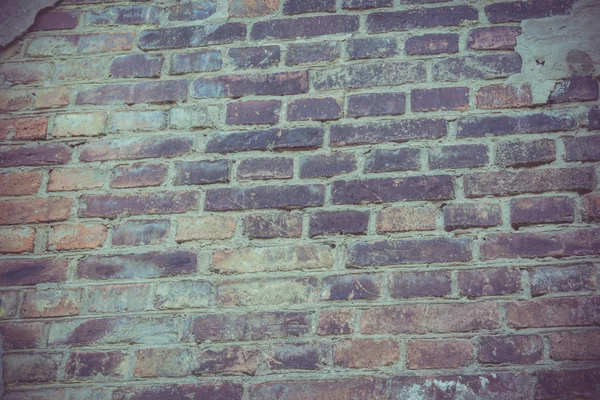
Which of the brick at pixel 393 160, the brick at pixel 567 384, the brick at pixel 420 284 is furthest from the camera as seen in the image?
the brick at pixel 393 160

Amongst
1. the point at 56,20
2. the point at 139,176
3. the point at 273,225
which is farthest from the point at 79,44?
the point at 273,225

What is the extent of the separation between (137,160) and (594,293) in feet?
3.88

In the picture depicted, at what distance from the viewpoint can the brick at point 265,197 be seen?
4.39ft

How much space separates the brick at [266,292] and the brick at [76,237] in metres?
0.35

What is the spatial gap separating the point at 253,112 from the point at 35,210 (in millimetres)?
639

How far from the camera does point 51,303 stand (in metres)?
1.32

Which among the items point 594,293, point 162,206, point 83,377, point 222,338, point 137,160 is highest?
point 137,160

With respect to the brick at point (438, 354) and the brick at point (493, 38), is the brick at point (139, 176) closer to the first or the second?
the brick at point (438, 354)

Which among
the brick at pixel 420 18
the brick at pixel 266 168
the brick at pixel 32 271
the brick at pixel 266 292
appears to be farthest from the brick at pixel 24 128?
the brick at pixel 420 18

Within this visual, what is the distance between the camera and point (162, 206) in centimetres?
137

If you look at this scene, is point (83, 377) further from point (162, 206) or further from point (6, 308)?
point (162, 206)

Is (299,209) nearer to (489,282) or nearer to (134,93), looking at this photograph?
(489,282)

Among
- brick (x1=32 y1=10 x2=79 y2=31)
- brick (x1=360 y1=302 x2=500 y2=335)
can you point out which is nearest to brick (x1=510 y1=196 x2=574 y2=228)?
brick (x1=360 y1=302 x2=500 y2=335)

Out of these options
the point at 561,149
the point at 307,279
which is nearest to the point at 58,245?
the point at 307,279
